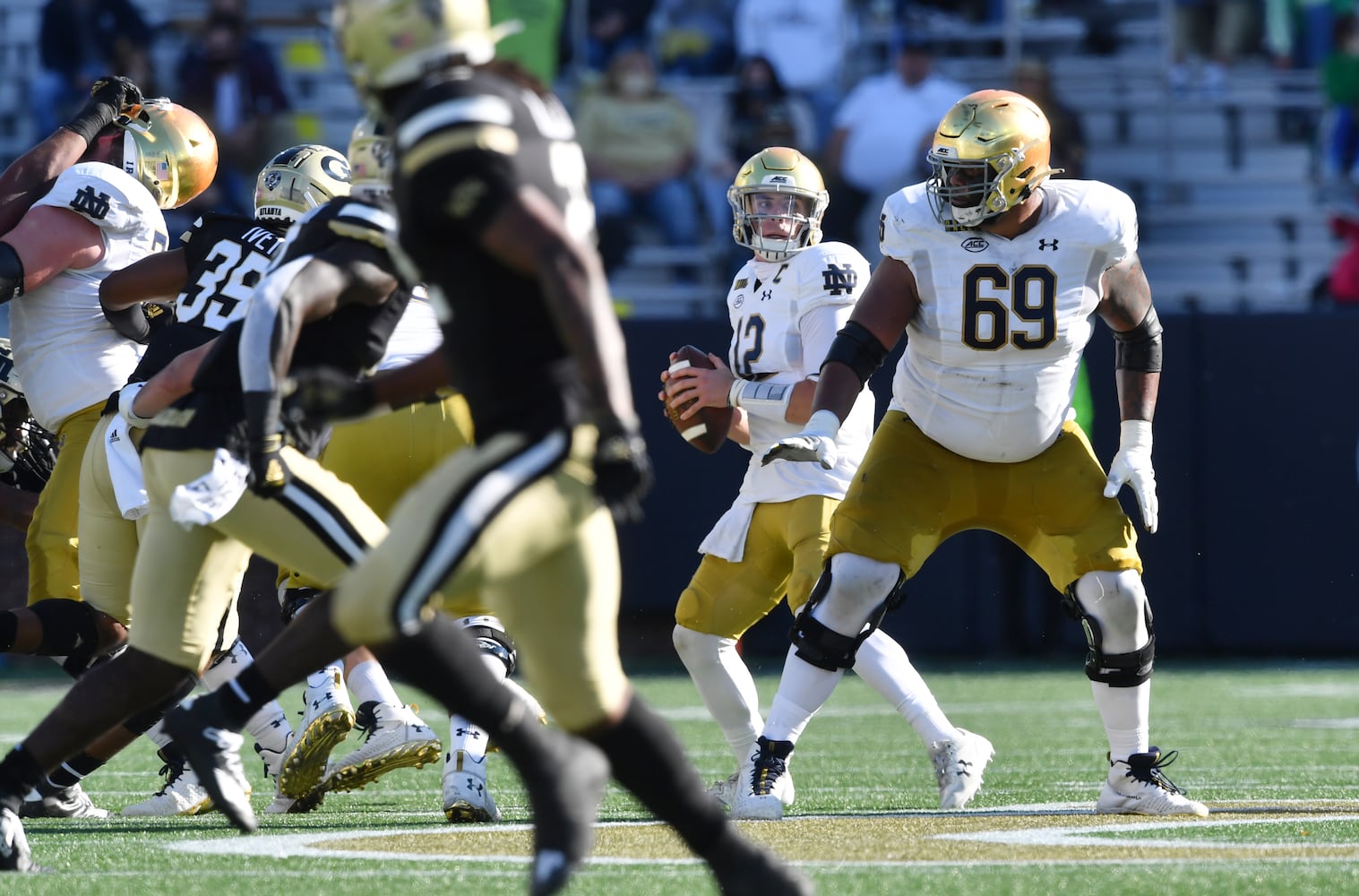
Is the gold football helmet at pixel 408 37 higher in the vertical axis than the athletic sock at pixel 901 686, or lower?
higher

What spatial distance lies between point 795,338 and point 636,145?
668 centimetres

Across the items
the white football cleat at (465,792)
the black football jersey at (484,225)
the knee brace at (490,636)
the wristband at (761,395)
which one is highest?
the black football jersey at (484,225)

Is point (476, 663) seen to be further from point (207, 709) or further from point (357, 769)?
point (357, 769)

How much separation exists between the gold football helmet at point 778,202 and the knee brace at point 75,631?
199 cm

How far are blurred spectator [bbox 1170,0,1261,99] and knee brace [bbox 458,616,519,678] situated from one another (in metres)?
9.44

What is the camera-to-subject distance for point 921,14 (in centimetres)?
1308

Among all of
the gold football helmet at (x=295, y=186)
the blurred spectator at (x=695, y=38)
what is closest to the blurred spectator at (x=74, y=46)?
the blurred spectator at (x=695, y=38)

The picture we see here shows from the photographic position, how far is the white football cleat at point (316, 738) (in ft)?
16.1

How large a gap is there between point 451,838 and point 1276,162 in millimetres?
10371

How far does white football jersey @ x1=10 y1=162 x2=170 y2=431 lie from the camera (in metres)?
5.45

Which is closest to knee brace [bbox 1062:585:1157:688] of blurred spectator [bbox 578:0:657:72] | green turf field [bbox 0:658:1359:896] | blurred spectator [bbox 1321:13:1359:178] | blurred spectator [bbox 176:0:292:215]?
green turf field [bbox 0:658:1359:896]

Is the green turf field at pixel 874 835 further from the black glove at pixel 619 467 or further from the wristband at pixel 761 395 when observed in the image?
the wristband at pixel 761 395

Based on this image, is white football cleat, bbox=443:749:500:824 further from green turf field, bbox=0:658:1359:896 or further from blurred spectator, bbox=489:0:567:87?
blurred spectator, bbox=489:0:567:87

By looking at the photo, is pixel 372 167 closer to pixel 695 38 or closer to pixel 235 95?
pixel 235 95
